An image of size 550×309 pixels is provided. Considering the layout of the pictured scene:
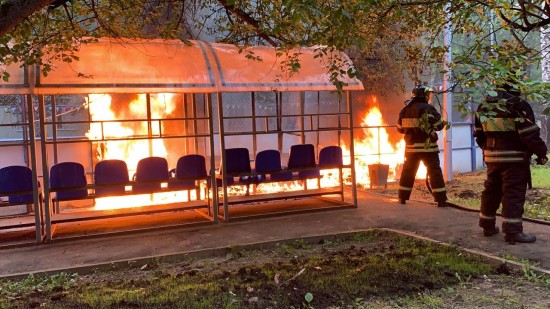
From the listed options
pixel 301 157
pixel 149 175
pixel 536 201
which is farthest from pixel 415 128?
pixel 149 175

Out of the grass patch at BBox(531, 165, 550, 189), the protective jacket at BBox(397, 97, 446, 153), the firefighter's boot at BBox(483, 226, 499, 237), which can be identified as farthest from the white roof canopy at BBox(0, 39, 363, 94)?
the grass patch at BBox(531, 165, 550, 189)

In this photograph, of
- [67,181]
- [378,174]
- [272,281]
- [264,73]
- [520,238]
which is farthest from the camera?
[378,174]

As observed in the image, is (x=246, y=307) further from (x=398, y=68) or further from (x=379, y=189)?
(x=398, y=68)

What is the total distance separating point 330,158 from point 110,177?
3.92 metres

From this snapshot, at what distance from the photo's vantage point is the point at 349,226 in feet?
25.7

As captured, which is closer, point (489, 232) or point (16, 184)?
point (489, 232)

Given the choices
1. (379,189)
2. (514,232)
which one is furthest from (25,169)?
(379,189)

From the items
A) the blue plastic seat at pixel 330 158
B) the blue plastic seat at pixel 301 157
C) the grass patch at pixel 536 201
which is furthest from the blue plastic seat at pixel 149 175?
the grass patch at pixel 536 201

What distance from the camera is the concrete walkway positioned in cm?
618

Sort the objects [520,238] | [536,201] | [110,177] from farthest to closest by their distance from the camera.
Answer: [536,201]
[110,177]
[520,238]

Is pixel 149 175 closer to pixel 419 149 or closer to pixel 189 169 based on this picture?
pixel 189 169

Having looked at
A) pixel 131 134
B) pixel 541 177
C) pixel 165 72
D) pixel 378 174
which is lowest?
pixel 541 177

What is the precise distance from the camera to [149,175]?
8141mm

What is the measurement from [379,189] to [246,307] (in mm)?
8796
